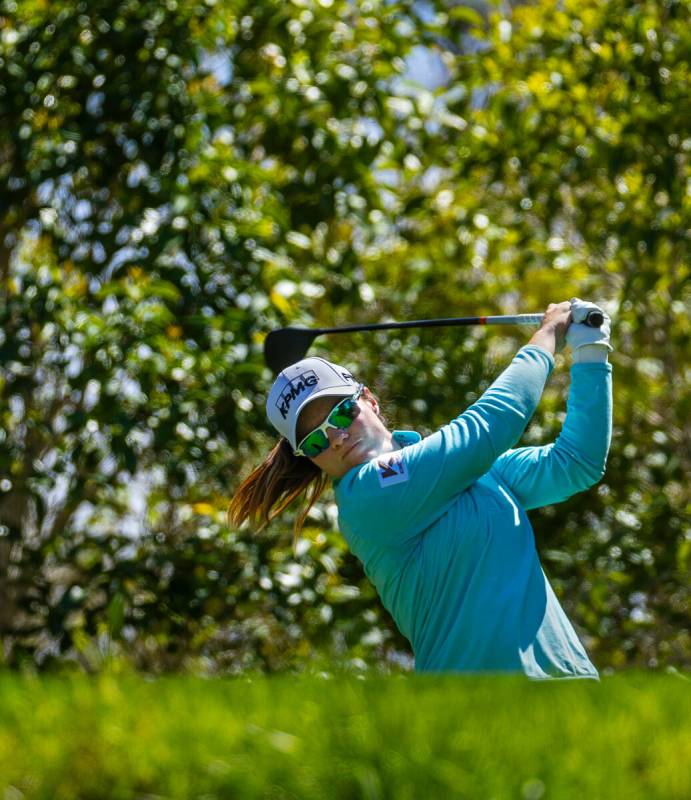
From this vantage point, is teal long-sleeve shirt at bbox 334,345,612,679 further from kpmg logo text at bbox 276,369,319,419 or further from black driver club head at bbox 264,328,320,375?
black driver club head at bbox 264,328,320,375

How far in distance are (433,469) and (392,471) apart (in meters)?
0.10

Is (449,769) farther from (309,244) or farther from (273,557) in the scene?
(309,244)

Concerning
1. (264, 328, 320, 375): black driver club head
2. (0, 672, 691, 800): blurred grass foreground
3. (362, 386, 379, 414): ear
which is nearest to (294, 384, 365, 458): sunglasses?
(362, 386, 379, 414): ear

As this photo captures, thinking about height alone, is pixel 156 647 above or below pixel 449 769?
below

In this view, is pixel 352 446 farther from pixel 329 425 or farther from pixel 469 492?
pixel 469 492

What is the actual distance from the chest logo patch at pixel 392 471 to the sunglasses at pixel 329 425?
0.20 meters

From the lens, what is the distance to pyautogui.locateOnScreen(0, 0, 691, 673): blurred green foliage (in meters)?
5.37

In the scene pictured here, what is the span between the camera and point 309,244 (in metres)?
6.02

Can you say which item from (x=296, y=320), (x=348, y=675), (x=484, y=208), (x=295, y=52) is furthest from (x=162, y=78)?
(x=348, y=675)

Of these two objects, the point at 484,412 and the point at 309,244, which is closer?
the point at 484,412

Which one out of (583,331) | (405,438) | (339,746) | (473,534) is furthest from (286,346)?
(339,746)

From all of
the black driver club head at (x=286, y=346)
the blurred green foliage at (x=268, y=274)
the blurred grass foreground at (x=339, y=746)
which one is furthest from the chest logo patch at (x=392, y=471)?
the blurred green foliage at (x=268, y=274)

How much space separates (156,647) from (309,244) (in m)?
2.19

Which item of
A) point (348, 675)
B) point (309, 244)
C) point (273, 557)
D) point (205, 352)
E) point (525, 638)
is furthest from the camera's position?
point (309, 244)
